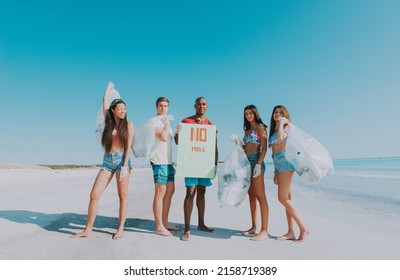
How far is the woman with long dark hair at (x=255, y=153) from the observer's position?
4175 millimetres

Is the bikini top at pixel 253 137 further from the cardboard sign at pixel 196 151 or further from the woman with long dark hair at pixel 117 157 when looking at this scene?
the woman with long dark hair at pixel 117 157

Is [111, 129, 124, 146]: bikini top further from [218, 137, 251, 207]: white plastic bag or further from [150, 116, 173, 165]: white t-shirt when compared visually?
[218, 137, 251, 207]: white plastic bag

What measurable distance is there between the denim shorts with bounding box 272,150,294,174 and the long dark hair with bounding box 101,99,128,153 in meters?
2.26

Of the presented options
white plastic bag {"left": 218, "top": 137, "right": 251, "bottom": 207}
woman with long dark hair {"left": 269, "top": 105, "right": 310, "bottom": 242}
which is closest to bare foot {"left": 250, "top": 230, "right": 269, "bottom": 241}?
woman with long dark hair {"left": 269, "top": 105, "right": 310, "bottom": 242}

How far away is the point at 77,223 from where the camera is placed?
4781 mm

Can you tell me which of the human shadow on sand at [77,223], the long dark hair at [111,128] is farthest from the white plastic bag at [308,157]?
the long dark hair at [111,128]

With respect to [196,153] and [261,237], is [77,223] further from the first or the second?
[261,237]

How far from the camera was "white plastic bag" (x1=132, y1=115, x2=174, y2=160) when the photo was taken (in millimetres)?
4238

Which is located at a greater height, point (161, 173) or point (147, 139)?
point (147, 139)

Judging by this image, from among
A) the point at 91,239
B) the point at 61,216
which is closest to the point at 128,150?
the point at 91,239

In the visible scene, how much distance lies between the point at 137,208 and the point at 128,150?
2590 mm

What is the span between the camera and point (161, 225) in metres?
4.16

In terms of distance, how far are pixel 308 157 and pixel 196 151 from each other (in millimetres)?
1635

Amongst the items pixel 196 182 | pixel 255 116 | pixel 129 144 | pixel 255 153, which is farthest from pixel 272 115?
pixel 129 144
